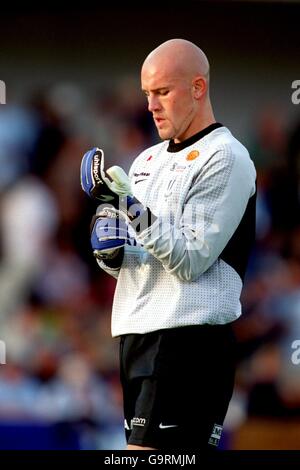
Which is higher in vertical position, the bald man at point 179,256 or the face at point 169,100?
the face at point 169,100

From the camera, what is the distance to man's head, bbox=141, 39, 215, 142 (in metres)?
3.40

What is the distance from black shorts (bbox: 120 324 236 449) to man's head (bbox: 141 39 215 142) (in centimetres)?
65

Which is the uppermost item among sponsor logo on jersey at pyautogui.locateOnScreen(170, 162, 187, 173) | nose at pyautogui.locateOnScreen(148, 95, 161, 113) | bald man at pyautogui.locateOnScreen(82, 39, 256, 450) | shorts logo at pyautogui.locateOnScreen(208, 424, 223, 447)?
nose at pyautogui.locateOnScreen(148, 95, 161, 113)

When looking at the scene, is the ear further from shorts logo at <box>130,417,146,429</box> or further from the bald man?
shorts logo at <box>130,417,146,429</box>

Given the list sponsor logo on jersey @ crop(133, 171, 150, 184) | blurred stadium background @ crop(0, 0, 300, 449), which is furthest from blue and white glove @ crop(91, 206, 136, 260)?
blurred stadium background @ crop(0, 0, 300, 449)

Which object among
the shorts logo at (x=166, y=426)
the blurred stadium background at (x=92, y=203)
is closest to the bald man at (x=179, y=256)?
the shorts logo at (x=166, y=426)

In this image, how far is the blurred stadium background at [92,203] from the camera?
5734 millimetres

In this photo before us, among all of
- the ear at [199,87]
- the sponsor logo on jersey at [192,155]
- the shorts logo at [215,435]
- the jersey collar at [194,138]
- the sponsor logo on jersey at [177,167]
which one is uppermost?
the ear at [199,87]

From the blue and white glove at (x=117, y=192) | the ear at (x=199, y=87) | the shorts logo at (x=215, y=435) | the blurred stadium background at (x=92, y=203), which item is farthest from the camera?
the blurred stadium background at (x=92, y=203)

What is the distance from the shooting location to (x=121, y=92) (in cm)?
593

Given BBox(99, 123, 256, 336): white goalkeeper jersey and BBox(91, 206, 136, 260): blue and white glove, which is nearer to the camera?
BBox(99, 123, 256, 336): white goalkeeper jersey

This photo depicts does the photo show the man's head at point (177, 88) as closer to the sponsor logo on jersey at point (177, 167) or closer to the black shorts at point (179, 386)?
the sponsor logo on jersey at point (177, 167)
